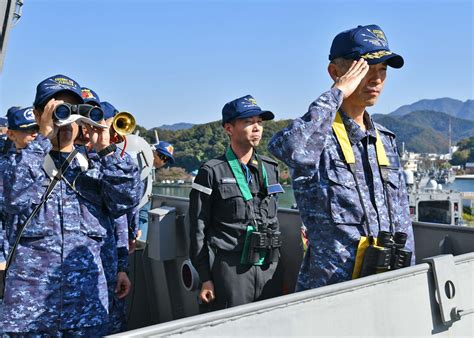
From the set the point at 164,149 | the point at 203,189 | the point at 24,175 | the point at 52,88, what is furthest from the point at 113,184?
the point at 164,149

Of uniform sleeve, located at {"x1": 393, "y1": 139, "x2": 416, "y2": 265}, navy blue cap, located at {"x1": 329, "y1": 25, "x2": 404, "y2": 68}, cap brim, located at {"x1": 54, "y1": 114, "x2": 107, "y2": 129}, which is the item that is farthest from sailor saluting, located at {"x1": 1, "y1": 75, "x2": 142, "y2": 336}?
uniform sleeve, located at {"x1": 393, "y1": 139, "x2": 416, "y2": 265}

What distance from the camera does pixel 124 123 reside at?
2311mm

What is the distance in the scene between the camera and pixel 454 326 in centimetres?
176

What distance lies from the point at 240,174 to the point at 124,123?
1007 mm

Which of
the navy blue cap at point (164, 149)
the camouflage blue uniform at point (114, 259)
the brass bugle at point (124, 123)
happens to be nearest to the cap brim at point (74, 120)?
the brass bugle at point (124, 123)

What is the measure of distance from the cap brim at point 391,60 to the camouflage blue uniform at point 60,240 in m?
1.11

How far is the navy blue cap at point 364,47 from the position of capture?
200 centimetres

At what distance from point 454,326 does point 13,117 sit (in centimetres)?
285

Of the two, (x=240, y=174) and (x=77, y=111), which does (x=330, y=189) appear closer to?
(x=77, y=111)

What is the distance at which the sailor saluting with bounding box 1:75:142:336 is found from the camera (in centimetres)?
216

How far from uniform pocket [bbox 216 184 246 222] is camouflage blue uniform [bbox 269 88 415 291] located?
98cm

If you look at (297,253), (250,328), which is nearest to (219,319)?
(250,328)

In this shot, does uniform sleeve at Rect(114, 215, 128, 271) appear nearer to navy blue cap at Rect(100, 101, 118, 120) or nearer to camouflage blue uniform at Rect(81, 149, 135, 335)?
camouflage blue uniform at Rect(81, 149, 135, 335)

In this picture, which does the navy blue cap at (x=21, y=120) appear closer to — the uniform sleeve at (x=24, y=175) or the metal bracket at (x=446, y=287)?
the uniform sleeve at (x=24, y=175)
